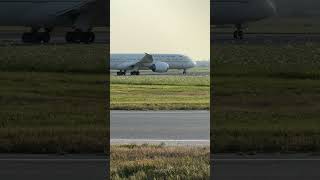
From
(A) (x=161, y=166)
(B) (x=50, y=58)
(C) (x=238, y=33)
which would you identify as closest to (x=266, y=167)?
(A) (x=161, y=166)

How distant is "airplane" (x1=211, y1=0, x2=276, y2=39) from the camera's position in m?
6.20

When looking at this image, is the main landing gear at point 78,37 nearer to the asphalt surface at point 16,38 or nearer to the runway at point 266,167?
the asphalt surface at point 16,38

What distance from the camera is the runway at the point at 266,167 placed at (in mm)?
5562

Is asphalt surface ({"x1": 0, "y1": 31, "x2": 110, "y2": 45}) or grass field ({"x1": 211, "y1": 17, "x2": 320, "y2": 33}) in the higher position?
asphalt surface ({"x1": 0, "y1": 31, "x2": 110, "y2": 45})

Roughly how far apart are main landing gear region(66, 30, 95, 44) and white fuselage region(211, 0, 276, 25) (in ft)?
7.51

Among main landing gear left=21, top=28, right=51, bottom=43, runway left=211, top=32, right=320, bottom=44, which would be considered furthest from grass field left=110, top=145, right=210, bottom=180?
main landing gear left=21, top=28, right=51, bottom=43

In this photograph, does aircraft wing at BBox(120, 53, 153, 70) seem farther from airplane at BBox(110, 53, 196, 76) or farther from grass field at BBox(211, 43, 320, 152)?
grass field at BBox(211, 43, 320, 152)

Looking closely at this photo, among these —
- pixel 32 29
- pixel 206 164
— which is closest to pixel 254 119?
pixel 32 29

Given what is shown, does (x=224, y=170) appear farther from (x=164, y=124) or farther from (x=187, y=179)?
(x=164, y=124)

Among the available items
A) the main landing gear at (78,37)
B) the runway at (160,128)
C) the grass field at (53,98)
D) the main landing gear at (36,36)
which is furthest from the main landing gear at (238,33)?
the main landing gear at (36,36)

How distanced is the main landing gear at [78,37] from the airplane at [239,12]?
2.29 m

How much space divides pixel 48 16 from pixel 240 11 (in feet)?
19.9

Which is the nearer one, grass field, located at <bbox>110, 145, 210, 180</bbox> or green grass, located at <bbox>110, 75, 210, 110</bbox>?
grass field, located at <bbox>110, 145, 210, 180</bbox>

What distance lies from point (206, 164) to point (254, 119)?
4.89m
